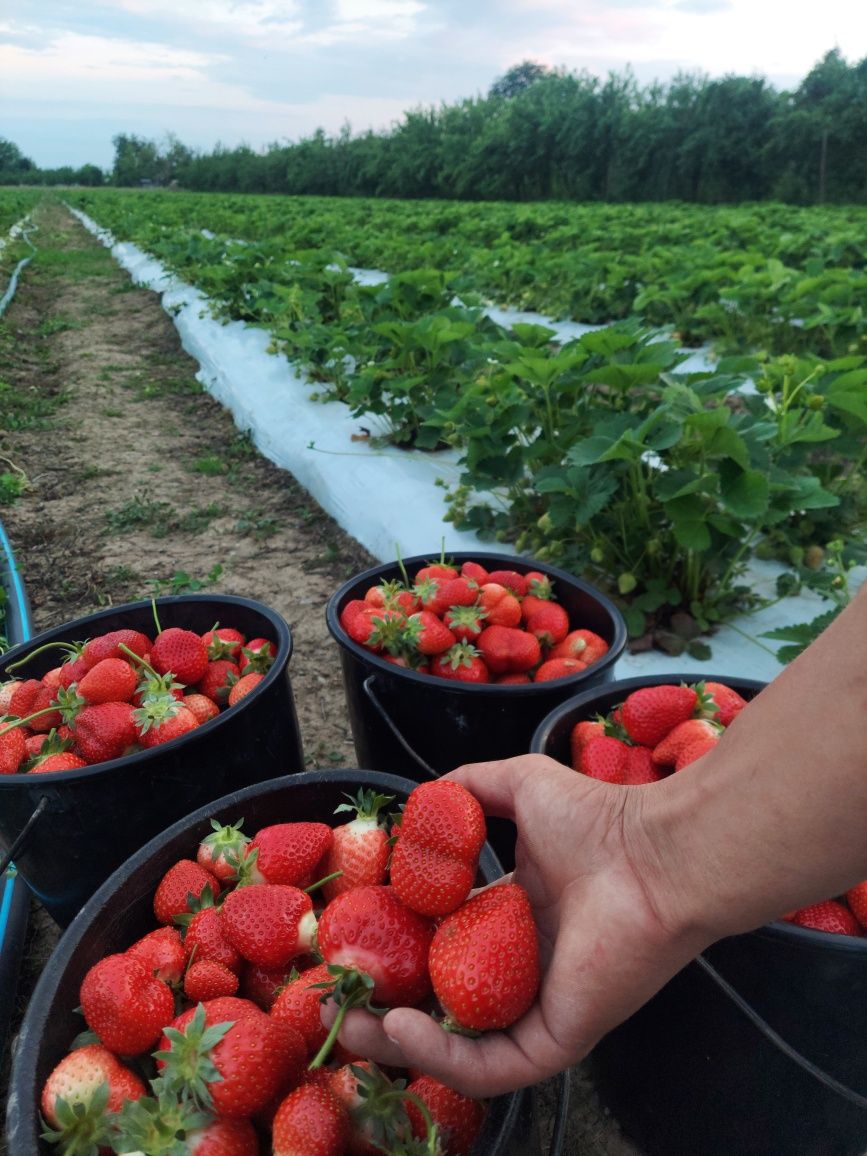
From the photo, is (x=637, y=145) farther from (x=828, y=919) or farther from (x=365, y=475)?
Result: (x=828, y=919)

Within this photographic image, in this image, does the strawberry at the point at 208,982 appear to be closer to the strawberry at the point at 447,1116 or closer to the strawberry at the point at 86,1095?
the strawberry at the point at 86,1095

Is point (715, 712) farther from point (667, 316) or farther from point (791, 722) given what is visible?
point (667, 316)

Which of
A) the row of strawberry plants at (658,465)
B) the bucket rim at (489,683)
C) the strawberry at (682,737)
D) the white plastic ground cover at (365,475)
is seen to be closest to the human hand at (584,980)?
the strawberry at (682,737)

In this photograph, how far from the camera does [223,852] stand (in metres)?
1.27

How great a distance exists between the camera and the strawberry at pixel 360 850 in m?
1.22

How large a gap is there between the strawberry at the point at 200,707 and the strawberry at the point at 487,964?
37.5 inches

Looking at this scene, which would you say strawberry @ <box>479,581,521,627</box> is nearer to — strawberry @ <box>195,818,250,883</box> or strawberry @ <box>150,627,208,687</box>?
strawberry @ <box>150,627,208,687</box>

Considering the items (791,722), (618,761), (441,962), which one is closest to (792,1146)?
(618,761)

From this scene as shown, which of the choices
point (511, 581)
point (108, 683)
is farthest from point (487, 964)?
point (511, 581)

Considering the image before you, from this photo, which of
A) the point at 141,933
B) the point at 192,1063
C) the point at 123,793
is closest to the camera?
the point at 192,1063

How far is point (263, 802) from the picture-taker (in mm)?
1373

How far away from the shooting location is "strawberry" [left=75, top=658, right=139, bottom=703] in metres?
1.70

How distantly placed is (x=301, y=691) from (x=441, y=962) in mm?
2195

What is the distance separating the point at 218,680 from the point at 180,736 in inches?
11.6
